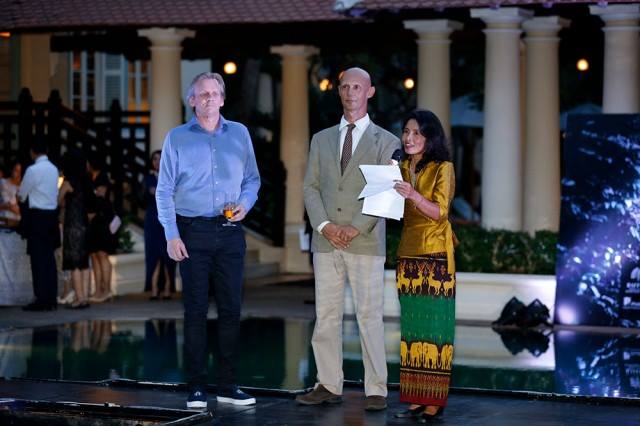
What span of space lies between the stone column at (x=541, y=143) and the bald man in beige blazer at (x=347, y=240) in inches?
416

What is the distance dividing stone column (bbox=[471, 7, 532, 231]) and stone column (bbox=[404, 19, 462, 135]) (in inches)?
52.0

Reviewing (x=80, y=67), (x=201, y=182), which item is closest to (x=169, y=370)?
(x=201, y=182)

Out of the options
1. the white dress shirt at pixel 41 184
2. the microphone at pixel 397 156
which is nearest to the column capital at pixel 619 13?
the white dress shirt at pixel 41 184

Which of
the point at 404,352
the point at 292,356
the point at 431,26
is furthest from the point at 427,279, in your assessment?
the point at 431,26

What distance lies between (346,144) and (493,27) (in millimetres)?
8896

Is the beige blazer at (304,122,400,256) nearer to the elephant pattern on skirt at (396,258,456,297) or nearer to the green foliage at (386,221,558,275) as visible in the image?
the elephant pattern on skirt at (396,258,456,297)

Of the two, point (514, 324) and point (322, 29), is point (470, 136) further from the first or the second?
point (514, 324)

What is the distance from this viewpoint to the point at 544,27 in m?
19.9

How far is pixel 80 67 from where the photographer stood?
28.6m

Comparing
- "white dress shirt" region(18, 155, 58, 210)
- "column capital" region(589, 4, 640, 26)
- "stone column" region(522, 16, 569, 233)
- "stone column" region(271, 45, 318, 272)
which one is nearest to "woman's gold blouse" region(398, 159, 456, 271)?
"white dress shirt" region(18, 155, 58, 210)

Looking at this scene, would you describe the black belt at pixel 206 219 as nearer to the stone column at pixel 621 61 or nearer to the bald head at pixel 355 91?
the bald head at pixel 355 91

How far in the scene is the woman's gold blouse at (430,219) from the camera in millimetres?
9602

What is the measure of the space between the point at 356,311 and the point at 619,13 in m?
8.80

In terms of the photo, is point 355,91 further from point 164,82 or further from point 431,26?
point 164,82
